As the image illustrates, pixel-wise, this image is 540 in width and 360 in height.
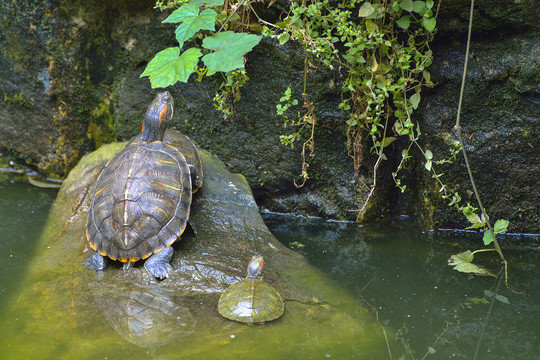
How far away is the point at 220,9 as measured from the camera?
4.69 m

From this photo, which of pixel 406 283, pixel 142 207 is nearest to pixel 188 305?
pixel 142 207

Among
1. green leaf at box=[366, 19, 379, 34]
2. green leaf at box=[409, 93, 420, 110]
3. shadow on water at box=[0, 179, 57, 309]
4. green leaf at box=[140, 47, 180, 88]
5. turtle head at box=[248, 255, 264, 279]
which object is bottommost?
shadow on water at box=[0, 179, 57, 309]

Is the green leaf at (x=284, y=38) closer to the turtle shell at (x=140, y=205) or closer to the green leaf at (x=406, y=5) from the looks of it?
the green leaf at (x=406, y=5)

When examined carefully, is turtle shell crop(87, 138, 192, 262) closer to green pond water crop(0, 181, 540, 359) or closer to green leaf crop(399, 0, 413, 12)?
green pond water crop(0, 181, 540, 359)

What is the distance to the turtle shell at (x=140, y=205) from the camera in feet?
12.3

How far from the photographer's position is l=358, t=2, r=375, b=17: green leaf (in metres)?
4.22

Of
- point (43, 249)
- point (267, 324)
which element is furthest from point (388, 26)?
point (43, 249)

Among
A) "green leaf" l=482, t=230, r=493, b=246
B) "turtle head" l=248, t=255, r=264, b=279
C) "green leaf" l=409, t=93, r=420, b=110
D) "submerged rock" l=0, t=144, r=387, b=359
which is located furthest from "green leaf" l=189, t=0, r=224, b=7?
"green leaf" l=482, t=230, r=493, b=246

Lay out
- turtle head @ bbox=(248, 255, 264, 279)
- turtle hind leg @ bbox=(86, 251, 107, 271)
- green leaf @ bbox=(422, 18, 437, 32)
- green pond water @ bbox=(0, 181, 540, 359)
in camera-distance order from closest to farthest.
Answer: green pond water @ bbox=(0, 181, 540, 359) → turtle head @ bbox=(248, 255, 264, 279) → turtle hind leg @ bbox=(86, 251, 107, 271) → green leaf @ bbox=(422, 18, 437, 32)

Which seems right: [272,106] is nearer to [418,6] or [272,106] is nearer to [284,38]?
[284,38]

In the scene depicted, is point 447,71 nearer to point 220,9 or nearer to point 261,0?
point 261,0

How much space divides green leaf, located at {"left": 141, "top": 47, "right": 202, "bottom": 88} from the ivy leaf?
7.94 feet

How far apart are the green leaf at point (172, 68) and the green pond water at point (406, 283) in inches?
59.2

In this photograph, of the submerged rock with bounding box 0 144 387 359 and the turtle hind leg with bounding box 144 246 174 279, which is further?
the turtle hind leg with bounding box 144 246 174 279
